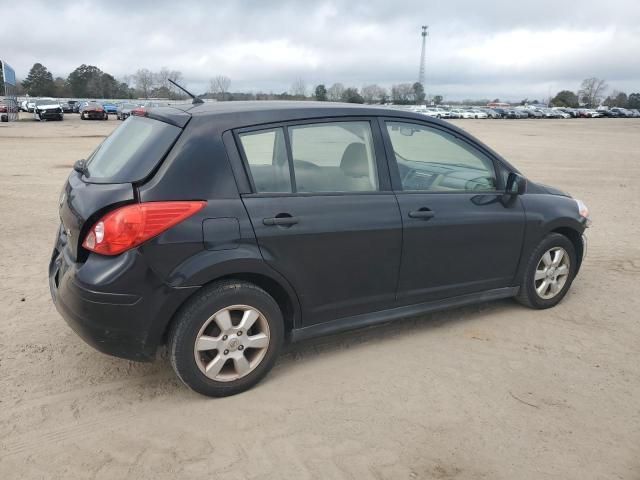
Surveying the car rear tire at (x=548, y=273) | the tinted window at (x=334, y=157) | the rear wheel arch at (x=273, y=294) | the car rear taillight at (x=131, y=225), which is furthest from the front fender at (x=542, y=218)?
the car rear taillight at (x=131, y=225)

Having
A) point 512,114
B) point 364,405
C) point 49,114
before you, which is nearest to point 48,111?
point 49,114

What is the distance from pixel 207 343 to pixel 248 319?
28 centimetres

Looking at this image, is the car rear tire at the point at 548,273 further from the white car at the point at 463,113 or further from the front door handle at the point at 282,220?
the white car at the point at 463,113

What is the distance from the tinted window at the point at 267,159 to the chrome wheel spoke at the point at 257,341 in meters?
0.89

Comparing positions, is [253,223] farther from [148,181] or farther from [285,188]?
[148,181]

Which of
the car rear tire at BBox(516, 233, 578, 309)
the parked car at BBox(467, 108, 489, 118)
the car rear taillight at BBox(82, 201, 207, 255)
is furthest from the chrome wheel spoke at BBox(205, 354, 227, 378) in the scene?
the parked car at BBox(467, 108, 489, 118)

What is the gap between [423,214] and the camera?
3934mm

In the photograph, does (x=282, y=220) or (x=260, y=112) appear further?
(x=260, y=112)

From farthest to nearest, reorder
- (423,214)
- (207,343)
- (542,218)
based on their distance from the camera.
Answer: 1. (542,218)
2. (423,214)
3. (207,343)

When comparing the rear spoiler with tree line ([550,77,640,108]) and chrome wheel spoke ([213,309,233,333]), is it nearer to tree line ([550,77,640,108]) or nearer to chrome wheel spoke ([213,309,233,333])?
chrome wheel spoke ([213,309,233,333])

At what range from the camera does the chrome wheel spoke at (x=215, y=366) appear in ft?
10.8

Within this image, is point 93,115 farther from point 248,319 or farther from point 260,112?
point 248,319

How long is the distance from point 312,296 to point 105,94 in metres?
101

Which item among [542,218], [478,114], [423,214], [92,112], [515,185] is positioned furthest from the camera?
[478,114]
